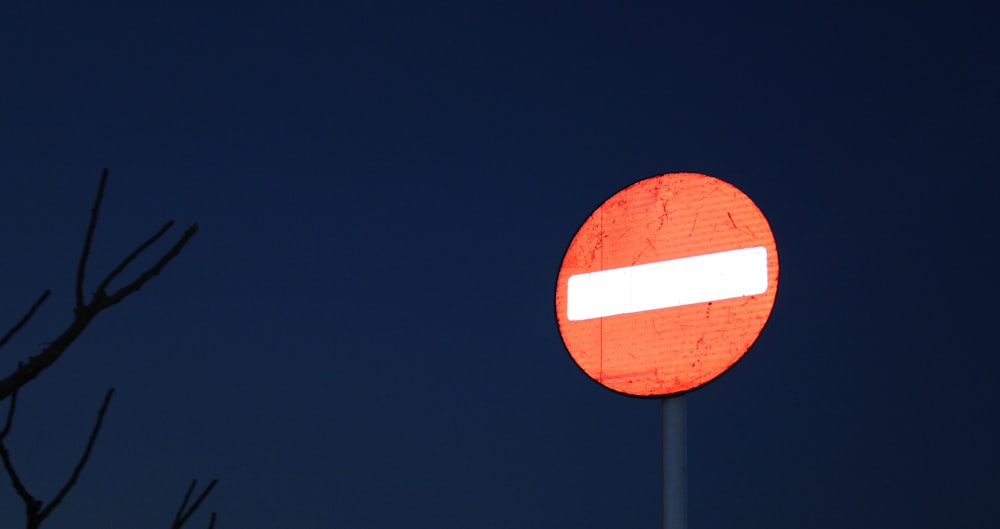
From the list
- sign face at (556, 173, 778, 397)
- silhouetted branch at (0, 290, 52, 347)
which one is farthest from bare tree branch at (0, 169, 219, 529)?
sign face at (556, 173, 778, 397)

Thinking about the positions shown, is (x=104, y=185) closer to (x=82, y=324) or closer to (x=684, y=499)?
(x=82, y=324)

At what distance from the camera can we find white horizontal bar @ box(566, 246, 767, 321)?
3.12m

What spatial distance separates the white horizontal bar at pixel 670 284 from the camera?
3.12 metres

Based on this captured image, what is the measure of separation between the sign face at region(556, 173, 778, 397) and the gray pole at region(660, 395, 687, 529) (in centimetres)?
11

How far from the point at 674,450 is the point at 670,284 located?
502 millimetres

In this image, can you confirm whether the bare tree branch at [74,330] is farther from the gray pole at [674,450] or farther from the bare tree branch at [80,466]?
the gray pole at [674,450]

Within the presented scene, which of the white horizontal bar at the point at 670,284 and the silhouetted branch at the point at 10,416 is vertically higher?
the white horizontal bar at the point at 670,284

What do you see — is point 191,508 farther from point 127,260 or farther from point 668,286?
point 668,286

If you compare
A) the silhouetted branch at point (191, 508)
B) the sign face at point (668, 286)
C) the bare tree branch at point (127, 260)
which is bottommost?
the silhouetted branch at point (191, 508)

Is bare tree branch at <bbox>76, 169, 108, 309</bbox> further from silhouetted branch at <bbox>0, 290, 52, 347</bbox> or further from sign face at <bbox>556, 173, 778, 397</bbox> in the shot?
sign face at <bbox>556, 173, 778, 397</bbox>

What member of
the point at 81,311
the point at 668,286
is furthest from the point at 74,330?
the point at 668,286

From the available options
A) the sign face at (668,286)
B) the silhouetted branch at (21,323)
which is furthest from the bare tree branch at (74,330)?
the sign face at (668,286)

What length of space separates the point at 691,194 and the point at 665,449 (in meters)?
0.77

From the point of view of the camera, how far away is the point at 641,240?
11.0ft
